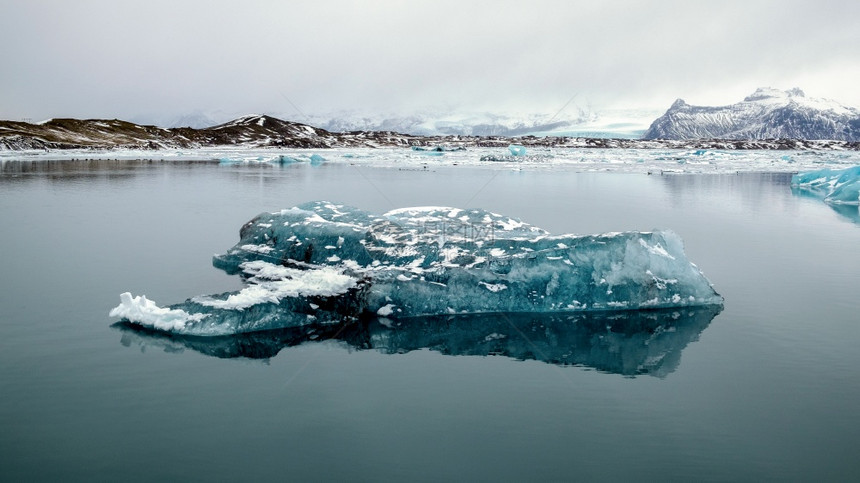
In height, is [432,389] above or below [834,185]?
below

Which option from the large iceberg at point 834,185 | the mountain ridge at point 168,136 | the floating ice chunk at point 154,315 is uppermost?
the mountain ridge at point 168,136

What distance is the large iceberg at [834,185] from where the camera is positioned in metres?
23.6

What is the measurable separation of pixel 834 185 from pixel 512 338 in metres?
25.8

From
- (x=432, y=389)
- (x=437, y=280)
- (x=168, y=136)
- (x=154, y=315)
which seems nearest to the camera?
(x=432, y=389)

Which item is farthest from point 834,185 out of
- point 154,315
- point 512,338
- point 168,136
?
point 168,136

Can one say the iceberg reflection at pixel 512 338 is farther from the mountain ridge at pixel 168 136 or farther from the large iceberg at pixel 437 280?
the mountain ridge at pixel 168 136

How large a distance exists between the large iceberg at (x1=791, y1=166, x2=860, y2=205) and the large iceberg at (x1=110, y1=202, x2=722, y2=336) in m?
19.7

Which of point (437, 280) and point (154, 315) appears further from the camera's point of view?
point (437, 280)

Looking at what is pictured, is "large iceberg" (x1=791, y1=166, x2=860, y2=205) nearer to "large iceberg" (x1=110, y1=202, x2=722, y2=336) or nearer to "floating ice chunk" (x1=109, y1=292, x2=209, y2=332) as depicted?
"large iceberg" (x1=110, y1=202, x2=722, y2=336)

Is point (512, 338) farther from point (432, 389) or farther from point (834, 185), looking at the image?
point (834, 185)

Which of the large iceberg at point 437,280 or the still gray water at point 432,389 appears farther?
the large iceberg at point 437,280

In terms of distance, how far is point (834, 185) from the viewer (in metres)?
26.4

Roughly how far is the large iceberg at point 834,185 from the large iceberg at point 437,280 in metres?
19.7

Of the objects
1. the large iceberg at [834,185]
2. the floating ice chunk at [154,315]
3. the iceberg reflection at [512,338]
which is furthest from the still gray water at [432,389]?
the large iceberg at [834,185]
